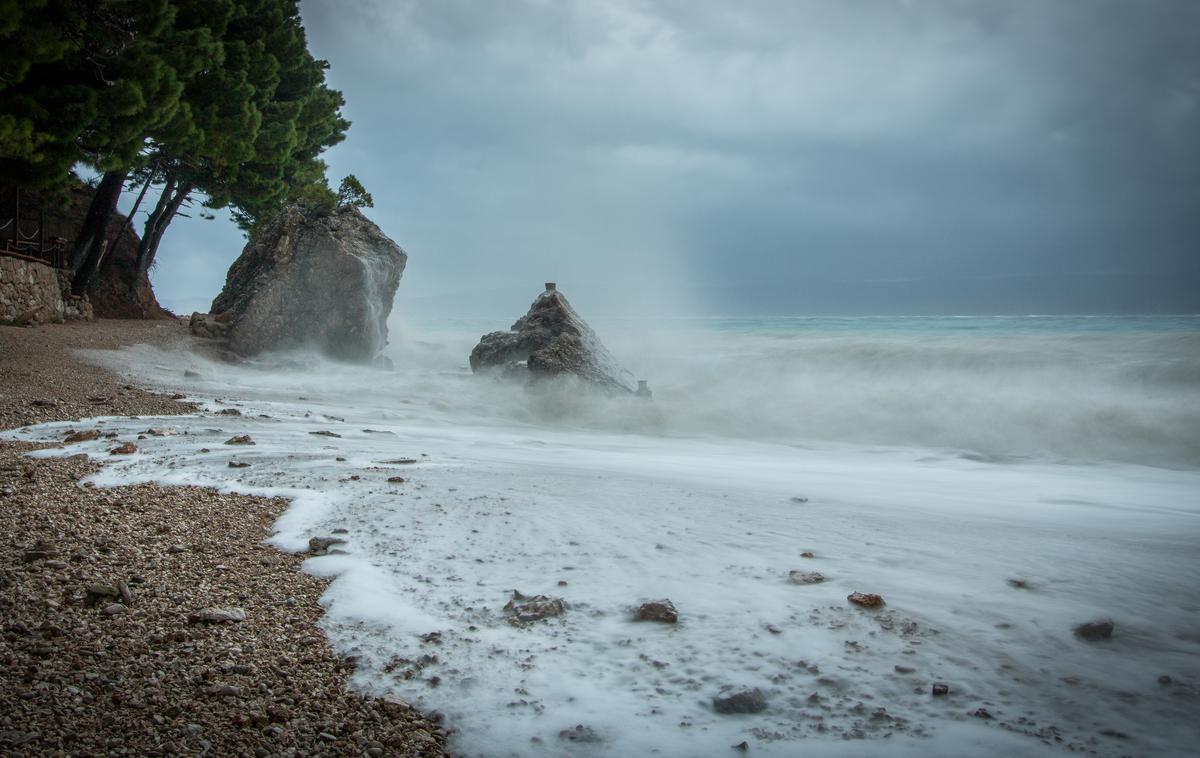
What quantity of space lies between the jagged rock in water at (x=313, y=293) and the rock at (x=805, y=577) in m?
12.8

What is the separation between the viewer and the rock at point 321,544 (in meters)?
3.22

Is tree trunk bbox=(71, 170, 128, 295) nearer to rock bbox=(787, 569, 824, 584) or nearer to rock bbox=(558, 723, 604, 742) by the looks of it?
rock bbox=(787, 569, 824, 584)

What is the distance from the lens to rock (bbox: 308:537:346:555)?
3223 mm

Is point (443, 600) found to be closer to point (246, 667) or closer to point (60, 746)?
point (246, 667)

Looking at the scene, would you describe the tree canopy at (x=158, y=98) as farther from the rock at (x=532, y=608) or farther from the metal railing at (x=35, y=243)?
the rock at (x=532, y=608)

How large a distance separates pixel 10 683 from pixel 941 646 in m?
2.68

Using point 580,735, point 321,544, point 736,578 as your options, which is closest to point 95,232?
point 321,544

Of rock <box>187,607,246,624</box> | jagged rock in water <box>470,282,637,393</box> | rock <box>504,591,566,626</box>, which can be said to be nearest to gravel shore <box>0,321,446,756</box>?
rock <box>187,607,246,624</box>

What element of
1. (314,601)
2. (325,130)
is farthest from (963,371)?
(325,130)

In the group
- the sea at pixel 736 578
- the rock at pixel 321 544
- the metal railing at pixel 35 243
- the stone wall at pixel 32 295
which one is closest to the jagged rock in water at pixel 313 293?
the stone wall at pixel 32 295

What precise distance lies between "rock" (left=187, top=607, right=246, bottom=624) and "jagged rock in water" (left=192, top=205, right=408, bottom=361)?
12568mm

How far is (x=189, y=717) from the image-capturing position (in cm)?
184

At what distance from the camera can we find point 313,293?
14.3m

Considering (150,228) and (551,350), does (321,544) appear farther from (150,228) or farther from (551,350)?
(150,228)
